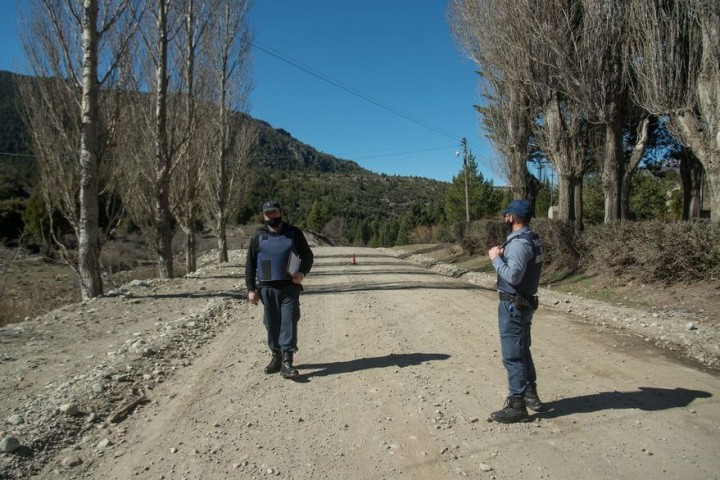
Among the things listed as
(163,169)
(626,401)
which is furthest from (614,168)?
(163,169)

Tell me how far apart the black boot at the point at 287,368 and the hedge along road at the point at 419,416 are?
84mm

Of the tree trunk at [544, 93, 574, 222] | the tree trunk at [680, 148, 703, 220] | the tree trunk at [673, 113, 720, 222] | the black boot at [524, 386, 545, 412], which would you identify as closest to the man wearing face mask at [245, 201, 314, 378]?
the black boot at [524, 386, 545, 412]

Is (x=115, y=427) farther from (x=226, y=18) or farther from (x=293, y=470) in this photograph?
(x=226, y=18)

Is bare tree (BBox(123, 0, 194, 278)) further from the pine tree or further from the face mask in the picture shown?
the pine tree

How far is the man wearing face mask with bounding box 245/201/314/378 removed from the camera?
5.22m

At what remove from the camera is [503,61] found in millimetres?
16984

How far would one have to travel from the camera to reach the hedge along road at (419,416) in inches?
130

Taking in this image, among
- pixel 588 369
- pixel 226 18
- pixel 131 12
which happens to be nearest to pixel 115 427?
pixel 588 369

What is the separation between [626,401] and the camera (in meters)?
4.31

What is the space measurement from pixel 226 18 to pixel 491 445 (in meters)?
22.0

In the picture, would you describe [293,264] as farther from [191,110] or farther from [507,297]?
[191,110]

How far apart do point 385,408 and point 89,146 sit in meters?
8.48

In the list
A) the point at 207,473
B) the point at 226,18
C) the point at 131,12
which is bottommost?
the point at 207,473

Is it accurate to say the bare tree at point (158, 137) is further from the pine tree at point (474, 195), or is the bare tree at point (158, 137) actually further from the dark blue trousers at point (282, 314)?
the pine tree at point (474, 195)
